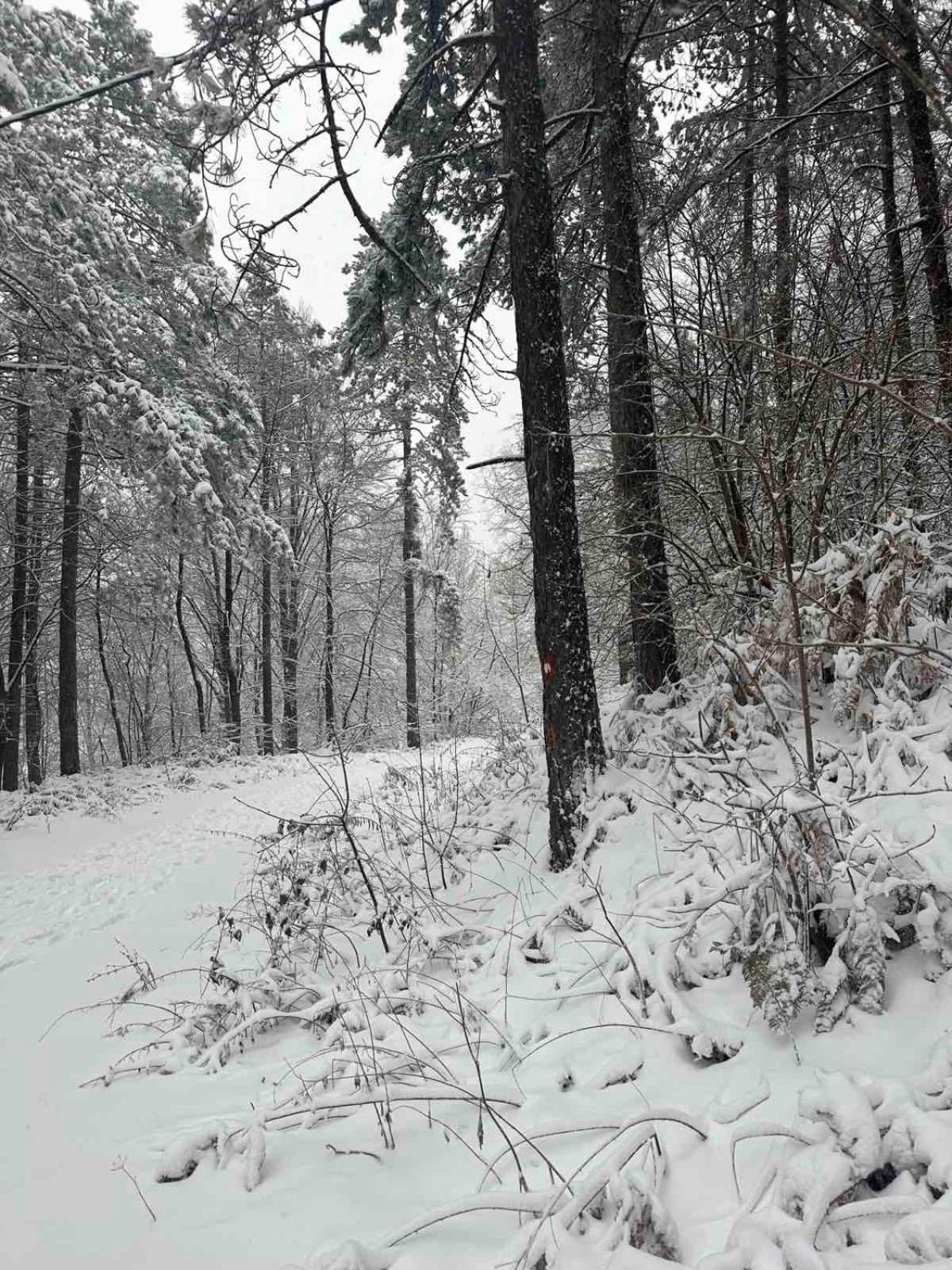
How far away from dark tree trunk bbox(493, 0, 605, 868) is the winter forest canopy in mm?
27

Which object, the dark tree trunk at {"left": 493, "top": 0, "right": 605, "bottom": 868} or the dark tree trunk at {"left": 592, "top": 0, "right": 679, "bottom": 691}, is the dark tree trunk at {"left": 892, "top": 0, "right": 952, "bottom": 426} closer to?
the dark tree trunk at {"left": 592, "top": 0, "right": 679, "bottom": 691}

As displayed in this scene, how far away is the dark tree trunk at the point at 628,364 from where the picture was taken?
5195 mm

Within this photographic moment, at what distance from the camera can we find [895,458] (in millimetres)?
4195

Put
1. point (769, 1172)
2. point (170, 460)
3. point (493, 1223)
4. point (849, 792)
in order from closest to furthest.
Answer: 1. point (769, 1172)
2. point (493, 1223)
3. point (849, 792)
4. point (170, 460)

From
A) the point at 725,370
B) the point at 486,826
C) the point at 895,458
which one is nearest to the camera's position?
the point at 895,458

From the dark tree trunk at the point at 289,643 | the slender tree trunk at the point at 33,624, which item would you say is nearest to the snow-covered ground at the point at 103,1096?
the slender tree trunk at the point at 33,624

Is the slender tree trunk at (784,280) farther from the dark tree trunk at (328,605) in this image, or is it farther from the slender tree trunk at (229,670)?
the slender tree trunk at (229,670)

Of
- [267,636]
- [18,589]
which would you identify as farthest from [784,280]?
[267,636]

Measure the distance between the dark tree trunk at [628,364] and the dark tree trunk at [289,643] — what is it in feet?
45.7

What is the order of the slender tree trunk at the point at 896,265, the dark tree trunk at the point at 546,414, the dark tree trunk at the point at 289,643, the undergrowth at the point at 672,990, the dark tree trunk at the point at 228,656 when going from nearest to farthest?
the undergrowth at the point at 672,990 < the slender tree trunk at the point at 896,265 < the dark tree trunk at the point at 546,414 < the dark tree trunk at the point at 228,656 < the dark tree trunk at the point at 289,643

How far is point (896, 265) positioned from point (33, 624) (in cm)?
1524

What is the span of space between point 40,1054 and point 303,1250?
2418mm

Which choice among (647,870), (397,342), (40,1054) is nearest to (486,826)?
(647,870)

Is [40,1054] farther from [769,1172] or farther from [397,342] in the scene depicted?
[397,342]
